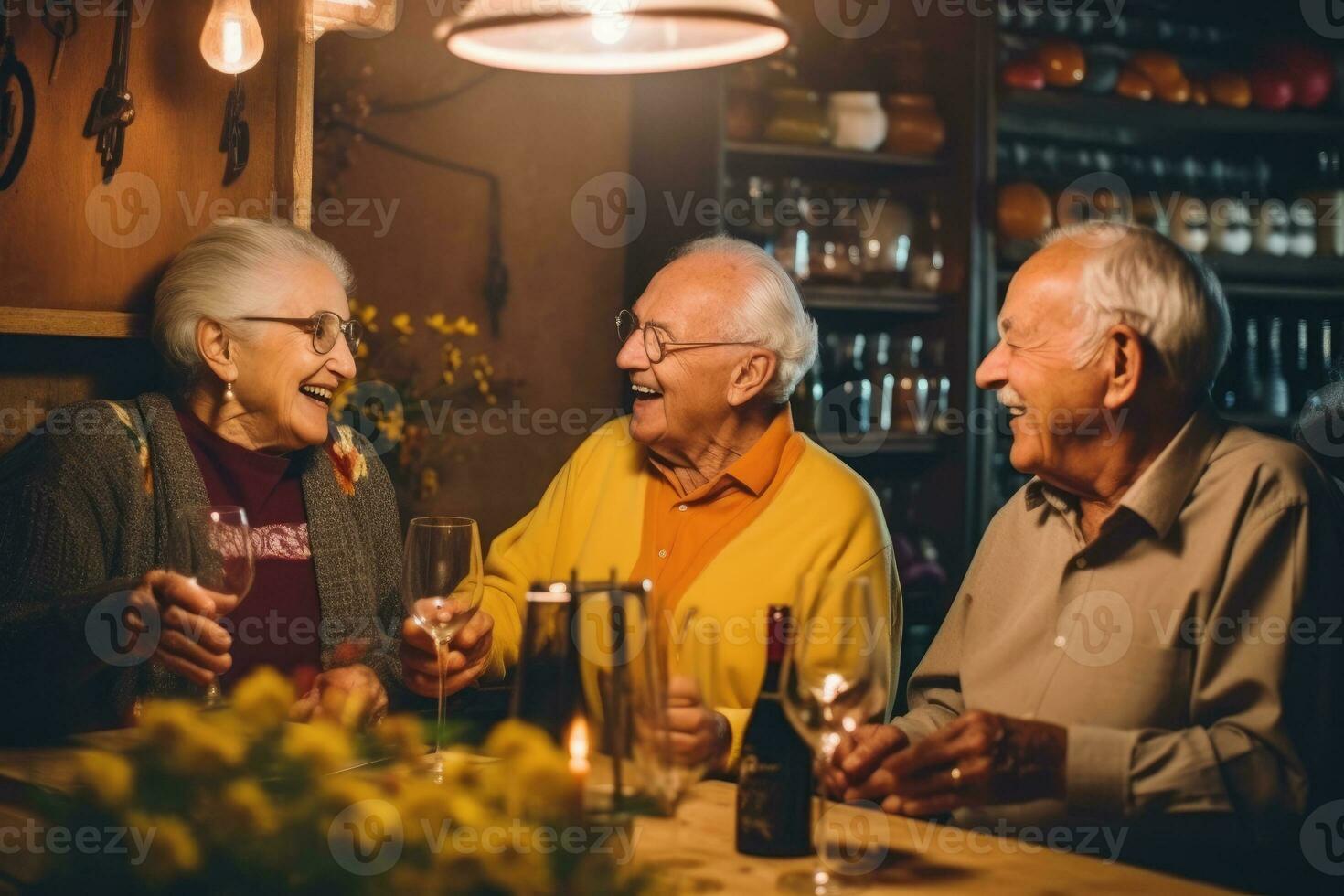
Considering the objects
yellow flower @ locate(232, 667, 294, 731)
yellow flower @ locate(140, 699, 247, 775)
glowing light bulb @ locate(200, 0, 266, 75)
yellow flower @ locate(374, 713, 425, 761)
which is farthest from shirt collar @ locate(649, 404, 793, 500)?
yellow flower @ locate(140, 699, 247, 775)

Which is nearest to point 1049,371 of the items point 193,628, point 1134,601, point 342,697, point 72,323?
point 1134,601

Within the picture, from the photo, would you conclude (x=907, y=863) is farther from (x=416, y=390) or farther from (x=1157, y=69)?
(x=1157, y=69)

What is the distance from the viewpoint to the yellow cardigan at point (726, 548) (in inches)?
89.9

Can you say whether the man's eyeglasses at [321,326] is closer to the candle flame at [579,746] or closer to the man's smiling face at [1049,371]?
the man's smiling face at [1049,371]

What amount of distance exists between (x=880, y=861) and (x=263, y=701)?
62 cm

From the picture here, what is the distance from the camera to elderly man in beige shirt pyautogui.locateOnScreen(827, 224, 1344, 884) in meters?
1.61

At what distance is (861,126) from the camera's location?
3781mm

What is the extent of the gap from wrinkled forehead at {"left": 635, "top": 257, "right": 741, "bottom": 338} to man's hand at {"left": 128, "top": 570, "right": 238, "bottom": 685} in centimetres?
109

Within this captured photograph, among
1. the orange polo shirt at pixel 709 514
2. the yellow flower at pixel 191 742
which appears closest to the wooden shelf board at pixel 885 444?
the orange polo shirt at pixel 709 514

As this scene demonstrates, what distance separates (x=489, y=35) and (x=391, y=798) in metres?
1.03

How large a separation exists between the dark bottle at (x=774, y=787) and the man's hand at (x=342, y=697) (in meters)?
0.56

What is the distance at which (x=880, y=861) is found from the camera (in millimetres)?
1323

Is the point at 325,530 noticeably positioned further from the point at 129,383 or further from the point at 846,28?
the point at 846,28

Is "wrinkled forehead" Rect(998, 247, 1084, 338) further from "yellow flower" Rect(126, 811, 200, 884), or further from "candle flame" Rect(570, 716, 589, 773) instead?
"yellow flower" Rect(126, 811, 200, 884)
